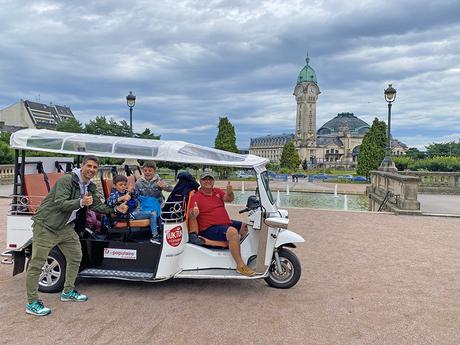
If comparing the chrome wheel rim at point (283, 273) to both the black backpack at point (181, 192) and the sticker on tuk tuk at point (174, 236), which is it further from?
the black backpack at point (181, 192)

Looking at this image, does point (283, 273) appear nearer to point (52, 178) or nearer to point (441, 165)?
point (52, 178)

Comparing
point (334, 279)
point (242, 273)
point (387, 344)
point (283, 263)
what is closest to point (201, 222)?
point (242, 273)

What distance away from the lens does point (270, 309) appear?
5.52m

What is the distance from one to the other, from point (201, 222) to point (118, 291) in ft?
5.31

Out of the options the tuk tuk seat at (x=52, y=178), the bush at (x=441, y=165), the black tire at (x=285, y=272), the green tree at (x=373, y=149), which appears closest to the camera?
the black tire at (x=285, y=272)

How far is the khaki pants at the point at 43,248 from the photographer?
5129mm

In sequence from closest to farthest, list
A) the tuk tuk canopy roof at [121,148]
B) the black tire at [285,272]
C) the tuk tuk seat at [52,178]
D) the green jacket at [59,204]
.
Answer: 1. the green jacket at [59,204]
2. the tuk tuk canopy roof at [121,148]
3. the black tire at [285,272]
4. the tuk tuk seat at [52,178]

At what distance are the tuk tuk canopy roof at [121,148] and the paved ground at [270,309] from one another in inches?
79.9

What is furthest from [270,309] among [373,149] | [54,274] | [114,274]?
[373,149]

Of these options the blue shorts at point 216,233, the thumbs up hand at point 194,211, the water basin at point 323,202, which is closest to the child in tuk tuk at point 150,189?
the thumbs up hand at point 194,211

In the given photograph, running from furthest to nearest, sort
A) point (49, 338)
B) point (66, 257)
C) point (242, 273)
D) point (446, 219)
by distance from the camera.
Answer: point (446, 219), point (242, 273), point (66, 257), point (49, 338)

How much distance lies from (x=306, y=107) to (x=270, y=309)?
186 meters

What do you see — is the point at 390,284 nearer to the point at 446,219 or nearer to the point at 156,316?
the point at 156,316

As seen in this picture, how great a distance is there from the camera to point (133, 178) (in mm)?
8930
